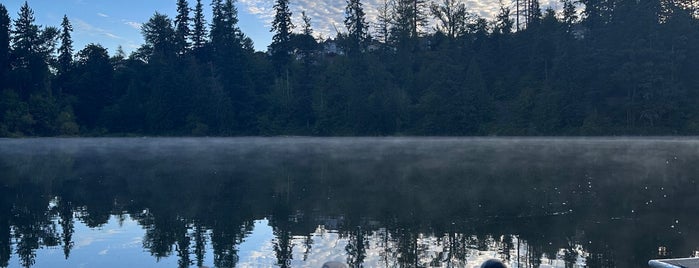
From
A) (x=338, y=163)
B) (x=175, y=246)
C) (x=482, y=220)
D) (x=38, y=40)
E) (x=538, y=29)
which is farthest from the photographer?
(x=38, y=40)

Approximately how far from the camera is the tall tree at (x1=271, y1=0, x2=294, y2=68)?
93250 mm

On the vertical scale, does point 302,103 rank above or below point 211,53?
below

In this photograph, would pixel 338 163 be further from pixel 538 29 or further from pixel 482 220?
pixel 538 29

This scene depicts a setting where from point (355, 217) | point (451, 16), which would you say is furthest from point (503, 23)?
point (355, 217)

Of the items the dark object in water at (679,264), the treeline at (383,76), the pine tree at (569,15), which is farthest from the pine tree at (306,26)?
the dark object in water at (679,264)

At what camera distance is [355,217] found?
703 inches

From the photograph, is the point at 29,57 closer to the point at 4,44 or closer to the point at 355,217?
the point at 4,44

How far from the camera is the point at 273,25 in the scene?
312 feet

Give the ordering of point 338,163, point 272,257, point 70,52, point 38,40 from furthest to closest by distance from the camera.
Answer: point 70,52 → point 38,40 → point 338,163 → point 272,257

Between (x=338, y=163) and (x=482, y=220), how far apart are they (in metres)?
20.7

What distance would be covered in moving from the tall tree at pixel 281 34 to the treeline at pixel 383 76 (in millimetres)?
198

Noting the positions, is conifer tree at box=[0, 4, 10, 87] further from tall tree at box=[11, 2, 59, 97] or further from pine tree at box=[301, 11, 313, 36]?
pine tree at box=[301, 11, 313, 36]

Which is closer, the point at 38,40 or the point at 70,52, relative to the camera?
the point at 38,40

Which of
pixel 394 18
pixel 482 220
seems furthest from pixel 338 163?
pixel 394 18
